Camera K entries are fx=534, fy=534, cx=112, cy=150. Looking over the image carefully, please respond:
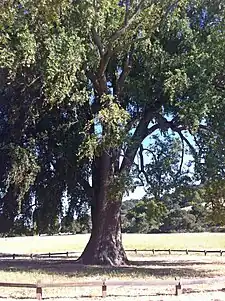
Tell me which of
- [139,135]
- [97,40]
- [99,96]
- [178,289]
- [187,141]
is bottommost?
[178,289]

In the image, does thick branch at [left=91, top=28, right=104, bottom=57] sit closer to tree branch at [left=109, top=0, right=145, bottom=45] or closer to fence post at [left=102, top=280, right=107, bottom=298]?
tree branch at [left=109, top=0, right=145, bottom=45]

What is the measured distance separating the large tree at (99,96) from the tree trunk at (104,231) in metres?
0.05

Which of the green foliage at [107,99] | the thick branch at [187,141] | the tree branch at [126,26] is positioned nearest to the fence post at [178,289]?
the green foliage at [107,99]

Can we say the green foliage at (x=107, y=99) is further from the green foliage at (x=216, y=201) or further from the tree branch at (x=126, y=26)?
the green foliage at (x=216, y=201)

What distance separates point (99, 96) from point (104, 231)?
676cm

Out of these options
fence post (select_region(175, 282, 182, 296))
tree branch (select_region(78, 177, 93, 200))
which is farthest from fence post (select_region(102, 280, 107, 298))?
tree branch (select_region(78, 177, 93, 200))

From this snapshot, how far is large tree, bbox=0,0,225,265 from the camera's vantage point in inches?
783

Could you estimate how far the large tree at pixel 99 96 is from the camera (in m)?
19.9

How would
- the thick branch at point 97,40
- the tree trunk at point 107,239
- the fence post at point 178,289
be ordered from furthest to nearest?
the tree trunk at point 107,239, the thick branch at point 97,40, the fence post at point 178,289

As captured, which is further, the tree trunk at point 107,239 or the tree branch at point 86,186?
the tree branch at point 86,186

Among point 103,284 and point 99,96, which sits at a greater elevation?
point 99,96

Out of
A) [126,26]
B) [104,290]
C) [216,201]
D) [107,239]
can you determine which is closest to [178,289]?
[104,290]

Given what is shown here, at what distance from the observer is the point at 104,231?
26422mm

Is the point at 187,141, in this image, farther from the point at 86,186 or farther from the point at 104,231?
the point at 104,231
